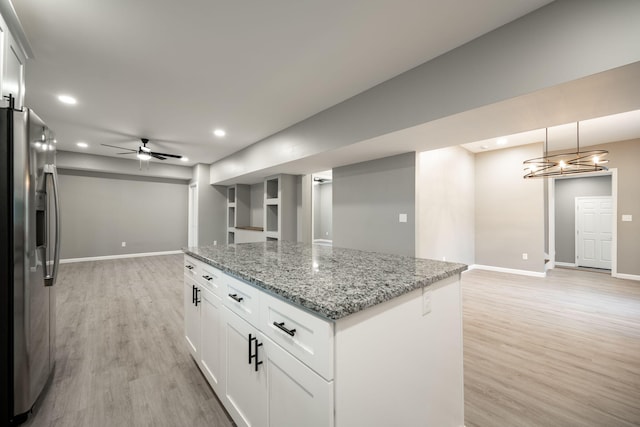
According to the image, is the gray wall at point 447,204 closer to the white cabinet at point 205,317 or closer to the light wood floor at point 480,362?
the light wood floor at point 480,362

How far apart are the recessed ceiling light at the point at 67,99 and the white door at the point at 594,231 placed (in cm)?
1029

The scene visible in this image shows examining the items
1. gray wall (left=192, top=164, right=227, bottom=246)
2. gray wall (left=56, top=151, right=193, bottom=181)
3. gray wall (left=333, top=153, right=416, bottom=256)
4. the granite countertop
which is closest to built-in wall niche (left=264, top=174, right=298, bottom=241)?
gray wall (left=333, top=153, right=416, bottom=256)

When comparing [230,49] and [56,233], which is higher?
[230,49]

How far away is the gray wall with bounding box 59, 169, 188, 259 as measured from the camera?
21.7ft

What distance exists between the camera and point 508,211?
5.61 metres

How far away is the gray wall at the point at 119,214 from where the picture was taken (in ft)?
21.7

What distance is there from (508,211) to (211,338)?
625cm

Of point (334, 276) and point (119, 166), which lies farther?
point (119, 166)

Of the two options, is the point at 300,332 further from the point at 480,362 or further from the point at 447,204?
the point at 447,204

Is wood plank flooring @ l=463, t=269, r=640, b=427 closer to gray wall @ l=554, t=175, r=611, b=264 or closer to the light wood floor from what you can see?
the light wood floor

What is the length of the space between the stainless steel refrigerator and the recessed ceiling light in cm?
205

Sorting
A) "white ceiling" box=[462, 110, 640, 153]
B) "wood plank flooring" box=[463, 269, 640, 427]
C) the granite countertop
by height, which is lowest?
"wood plank flooring" box=[463, 269, 640, 427]

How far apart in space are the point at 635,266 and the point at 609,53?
5801 millimetres

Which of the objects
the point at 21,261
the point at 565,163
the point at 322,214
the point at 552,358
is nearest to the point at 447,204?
the point at 565,163
